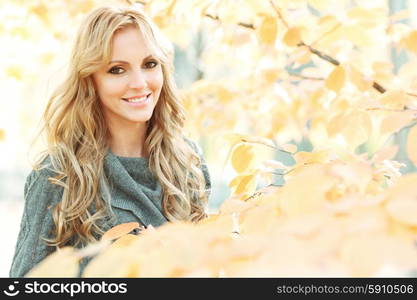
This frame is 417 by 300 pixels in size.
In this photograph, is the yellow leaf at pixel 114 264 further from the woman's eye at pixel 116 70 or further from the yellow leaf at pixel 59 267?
the woman's eye at pixel 116 70

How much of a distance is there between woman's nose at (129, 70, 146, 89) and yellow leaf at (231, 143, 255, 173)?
1.21 ft

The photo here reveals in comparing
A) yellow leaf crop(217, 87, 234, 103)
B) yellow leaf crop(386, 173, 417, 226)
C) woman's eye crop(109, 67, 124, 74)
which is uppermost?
yellow leaf crop(386, 173, 417, 226)

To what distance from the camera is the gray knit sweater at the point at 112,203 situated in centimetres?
161

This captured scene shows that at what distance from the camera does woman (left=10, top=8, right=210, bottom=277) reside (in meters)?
1.66

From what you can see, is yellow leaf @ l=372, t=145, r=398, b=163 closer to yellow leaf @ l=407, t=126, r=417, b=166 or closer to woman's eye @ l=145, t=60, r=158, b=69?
yellow leaf @ l=407, t=126, r=417, b=166

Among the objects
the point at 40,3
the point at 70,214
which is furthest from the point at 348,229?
the point at 40,3

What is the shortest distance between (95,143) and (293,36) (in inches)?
25.0

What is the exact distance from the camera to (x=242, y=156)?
1.49 metres

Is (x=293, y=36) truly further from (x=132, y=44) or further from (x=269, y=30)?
(x=132, y=44)

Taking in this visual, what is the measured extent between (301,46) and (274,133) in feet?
2.76

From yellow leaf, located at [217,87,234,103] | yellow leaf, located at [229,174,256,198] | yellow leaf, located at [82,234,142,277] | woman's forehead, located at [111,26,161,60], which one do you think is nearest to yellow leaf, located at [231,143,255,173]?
yellow leaf, located at [229,174,256,198]

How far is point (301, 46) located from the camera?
179cm

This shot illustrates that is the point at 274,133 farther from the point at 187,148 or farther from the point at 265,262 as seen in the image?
the point at 265,262

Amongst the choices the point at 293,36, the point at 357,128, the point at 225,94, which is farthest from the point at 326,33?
the point at 225,94
